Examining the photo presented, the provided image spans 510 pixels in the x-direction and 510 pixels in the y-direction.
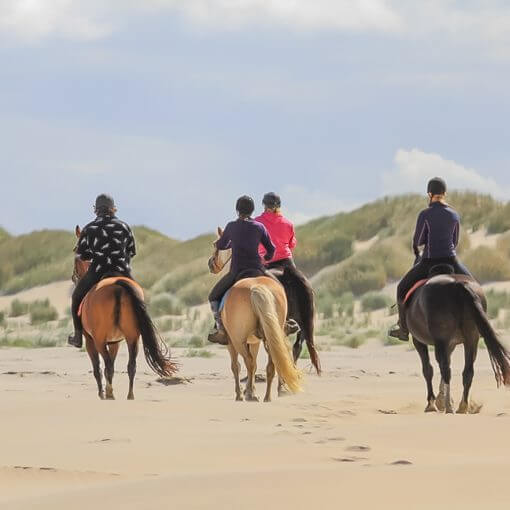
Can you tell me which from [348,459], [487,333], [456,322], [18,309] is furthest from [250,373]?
[18,309]

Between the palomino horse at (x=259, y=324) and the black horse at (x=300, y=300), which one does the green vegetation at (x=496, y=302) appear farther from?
the palomino horse at (x=259, y=324)

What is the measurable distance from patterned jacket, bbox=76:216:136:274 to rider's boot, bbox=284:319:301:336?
1.97 metres

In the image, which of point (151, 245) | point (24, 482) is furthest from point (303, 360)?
point (151, 245)

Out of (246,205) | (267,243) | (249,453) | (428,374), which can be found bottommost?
(249,453)

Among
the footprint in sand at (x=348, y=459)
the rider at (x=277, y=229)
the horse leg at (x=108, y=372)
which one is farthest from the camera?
the rider at (x=277, y=229)

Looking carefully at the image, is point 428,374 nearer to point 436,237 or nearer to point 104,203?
point 436,237

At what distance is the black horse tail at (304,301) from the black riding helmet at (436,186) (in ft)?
7.61

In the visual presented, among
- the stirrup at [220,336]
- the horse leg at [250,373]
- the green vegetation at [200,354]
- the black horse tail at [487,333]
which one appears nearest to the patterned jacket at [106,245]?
the stirrup at [220,336]

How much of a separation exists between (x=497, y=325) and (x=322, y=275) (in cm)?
1387

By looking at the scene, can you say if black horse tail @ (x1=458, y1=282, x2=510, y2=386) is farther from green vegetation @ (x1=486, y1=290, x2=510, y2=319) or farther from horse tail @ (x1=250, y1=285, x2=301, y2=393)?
green vegetation @ (x1=486, y1=290, x2=510, y2=319)

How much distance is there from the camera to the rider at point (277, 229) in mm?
15422

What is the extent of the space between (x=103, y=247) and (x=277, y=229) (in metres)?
2.20

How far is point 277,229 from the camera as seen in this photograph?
15430 mm

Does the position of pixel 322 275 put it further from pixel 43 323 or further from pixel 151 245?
pixel 151 245
